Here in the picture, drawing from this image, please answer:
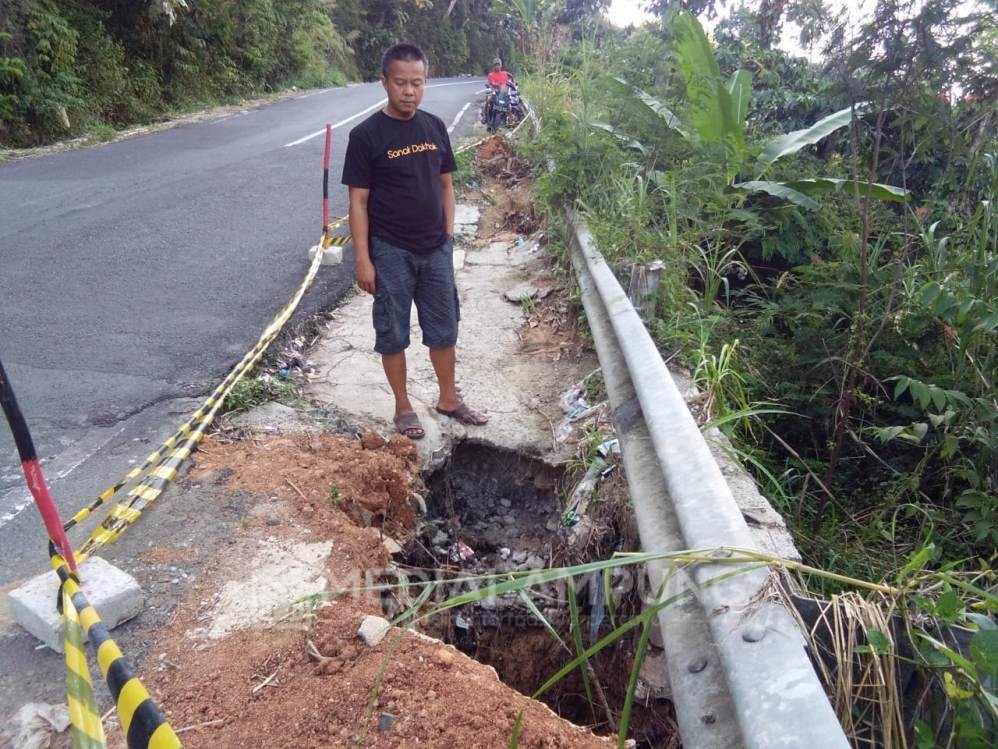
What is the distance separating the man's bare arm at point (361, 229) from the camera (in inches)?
139

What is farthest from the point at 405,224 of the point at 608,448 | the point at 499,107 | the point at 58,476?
the point at 499,107

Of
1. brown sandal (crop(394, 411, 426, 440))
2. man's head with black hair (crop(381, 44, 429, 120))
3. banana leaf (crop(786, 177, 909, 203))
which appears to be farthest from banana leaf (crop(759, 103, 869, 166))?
brown sandal (crop(394, 411, 426, 440))

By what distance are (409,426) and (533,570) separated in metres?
1.86

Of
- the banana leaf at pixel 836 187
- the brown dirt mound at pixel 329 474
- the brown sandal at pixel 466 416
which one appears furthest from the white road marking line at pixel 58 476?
the banana leaf at pixel 836 187

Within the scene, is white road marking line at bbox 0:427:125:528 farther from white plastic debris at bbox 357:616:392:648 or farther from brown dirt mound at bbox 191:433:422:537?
white plastic debris at bbox 357:616:392:648

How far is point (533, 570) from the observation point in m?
1.98

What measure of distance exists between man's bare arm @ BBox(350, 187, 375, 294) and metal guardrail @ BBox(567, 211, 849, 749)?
63.4 inches

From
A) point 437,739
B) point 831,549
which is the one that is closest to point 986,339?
point 831,549

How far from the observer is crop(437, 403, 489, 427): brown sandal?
3.91m

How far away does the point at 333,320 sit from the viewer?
5191 mm

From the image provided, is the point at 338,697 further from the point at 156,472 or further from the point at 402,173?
the point at 402,173

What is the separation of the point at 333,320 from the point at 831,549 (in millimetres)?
3484

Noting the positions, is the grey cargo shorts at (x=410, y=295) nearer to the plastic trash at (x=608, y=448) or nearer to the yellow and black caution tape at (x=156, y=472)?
the yellow and black caution tape at (x=156, y=472)

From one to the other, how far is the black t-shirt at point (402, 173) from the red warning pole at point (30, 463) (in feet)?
6.07
